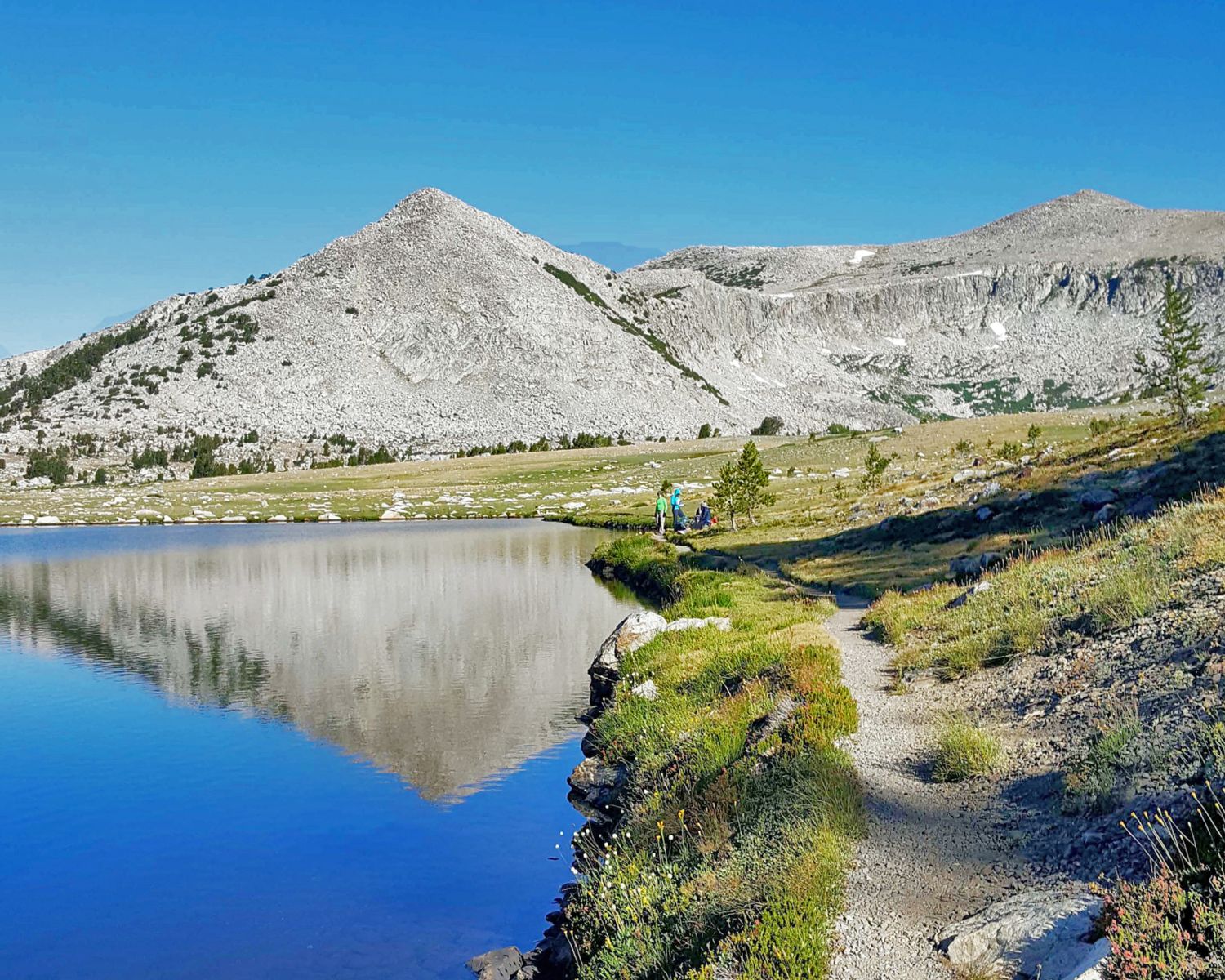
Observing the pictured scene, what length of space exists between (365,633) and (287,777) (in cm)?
1180

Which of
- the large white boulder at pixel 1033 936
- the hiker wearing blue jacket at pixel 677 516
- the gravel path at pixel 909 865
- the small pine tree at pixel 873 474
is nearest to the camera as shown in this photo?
the large white boulder at pixel 1033 936

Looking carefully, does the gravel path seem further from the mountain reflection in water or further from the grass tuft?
the mountain reflection in water

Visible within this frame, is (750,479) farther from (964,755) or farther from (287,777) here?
(964,755)

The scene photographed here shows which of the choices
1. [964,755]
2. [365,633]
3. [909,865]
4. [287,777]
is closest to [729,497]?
[365,633]

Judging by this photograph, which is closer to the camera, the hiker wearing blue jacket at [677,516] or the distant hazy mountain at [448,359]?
the hiker wearing blue jacket at [677,516]

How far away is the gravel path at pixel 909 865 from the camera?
6797 mm

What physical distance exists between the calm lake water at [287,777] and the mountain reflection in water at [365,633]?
10cm

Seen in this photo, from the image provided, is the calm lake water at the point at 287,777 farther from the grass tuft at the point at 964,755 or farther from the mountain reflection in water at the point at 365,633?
the grass tuft at the point at 964,755

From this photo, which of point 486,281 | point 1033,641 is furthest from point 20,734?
point 486,281

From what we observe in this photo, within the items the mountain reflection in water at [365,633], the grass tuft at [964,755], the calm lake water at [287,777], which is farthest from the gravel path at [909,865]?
the mountain reflection in water at [365,633]

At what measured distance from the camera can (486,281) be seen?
158 m

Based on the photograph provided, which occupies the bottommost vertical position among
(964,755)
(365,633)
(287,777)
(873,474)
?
(287,777)

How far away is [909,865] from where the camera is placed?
805 centimetres

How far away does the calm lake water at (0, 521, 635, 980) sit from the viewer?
11273 millimetres
